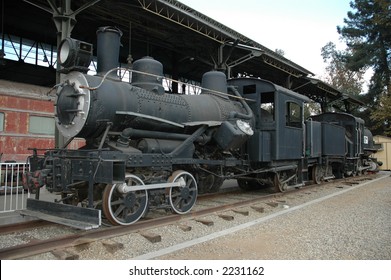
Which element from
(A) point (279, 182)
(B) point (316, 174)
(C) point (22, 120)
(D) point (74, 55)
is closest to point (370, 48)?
(B) point (316, 174)

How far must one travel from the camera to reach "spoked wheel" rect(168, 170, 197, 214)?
624cm

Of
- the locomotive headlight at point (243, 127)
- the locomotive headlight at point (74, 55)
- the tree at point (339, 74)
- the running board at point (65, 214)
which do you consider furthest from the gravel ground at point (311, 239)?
the tree at point (339, 74)

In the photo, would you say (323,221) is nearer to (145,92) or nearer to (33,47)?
(145,92)

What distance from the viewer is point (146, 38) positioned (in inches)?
624

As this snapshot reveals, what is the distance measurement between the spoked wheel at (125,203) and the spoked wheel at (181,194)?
0.69 m

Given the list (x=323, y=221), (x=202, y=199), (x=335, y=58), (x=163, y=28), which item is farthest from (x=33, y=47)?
(x=335, y=58)

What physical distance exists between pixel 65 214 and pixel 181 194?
2.06 meters

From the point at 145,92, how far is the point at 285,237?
11.2 ft

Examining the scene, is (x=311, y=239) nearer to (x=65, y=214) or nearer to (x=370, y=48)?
(x=65, y=214)

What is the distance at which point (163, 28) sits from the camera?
14695mm

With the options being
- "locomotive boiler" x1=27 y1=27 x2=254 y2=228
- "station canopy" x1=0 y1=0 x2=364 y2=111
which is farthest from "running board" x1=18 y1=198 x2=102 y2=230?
"station canopy" x1=0 y1=0 x2=364 y2=111

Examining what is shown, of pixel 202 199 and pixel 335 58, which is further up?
pixel 335 58

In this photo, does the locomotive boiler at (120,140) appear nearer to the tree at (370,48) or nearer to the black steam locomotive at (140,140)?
the black steam locomotive at (140,140)

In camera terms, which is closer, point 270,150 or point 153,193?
point 153,193
